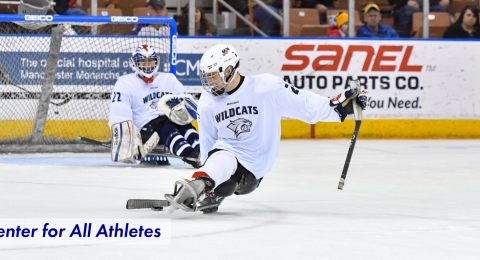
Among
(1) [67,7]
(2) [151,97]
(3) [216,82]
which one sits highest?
(1) [67,7]

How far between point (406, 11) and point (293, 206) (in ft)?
20.3

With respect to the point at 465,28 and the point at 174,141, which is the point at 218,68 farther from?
the point at 465,28

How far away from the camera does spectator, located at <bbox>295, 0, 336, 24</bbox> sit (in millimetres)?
9211

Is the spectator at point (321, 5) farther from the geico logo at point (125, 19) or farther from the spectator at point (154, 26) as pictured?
the geico logo at point (125, 19)

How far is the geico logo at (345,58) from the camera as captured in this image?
29.4 feet

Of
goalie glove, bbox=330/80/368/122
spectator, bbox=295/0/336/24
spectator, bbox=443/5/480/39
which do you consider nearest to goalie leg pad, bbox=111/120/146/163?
goalie glove, bbox=330/80/368/122

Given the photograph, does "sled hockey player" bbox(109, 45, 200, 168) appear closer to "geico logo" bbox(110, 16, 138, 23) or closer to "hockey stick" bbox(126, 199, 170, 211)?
"geico logo" bbox(110, 16, 138, 23)

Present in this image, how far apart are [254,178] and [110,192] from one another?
1.14m

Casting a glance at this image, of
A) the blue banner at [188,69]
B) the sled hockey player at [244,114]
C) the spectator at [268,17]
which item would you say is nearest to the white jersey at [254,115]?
the sled hockey player at [244,114]

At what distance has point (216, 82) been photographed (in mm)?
3457

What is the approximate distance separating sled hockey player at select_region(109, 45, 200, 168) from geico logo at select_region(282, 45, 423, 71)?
295 centimetres

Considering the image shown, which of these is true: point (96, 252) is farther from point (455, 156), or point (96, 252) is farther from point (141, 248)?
point (455, 156)

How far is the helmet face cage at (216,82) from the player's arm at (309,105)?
0.27 metres

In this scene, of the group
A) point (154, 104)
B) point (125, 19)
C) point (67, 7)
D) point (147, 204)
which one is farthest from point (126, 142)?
point (67, 7)
